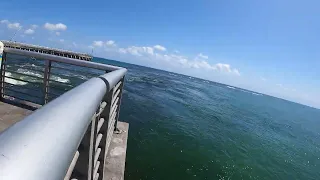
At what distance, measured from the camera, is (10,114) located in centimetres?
413

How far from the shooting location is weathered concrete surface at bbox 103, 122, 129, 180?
350 cm

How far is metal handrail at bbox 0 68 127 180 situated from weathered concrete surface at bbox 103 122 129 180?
302 cm

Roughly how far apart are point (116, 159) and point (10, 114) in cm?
221

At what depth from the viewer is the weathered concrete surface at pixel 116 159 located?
3.50 meters

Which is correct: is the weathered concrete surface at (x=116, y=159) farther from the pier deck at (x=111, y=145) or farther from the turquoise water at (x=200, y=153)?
the turquoise water at (x=200, y=153)

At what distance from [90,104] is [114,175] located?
2.92 m

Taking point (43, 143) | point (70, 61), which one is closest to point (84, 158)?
point (43, 143)

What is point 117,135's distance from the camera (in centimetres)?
472

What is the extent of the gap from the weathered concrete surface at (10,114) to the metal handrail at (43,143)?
3615mm

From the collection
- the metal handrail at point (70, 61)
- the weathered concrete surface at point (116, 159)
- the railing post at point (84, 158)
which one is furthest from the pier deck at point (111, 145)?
the railing post at point (84, 158)

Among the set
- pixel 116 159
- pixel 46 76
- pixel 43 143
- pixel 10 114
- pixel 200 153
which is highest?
pixel 43 143

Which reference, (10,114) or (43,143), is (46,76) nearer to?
(10,114)

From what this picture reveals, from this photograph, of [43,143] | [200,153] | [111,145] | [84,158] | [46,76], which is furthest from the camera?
[200,153]

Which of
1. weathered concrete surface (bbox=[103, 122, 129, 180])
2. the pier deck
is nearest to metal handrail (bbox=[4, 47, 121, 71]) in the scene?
the pier deck
